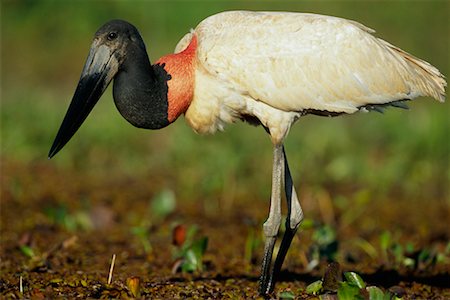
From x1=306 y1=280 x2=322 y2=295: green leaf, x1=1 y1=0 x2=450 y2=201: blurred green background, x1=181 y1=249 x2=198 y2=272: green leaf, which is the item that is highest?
x1=1 y1=0 x2=450 y2=201: blurred green background

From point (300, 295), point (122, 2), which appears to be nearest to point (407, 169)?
point (300, 295)

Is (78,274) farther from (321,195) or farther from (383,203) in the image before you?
(383,203)

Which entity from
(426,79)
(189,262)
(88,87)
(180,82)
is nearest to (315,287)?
(189,262)

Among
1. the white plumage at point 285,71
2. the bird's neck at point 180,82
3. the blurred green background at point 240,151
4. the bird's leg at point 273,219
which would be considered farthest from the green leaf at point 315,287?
the blurred green background at point 240,151

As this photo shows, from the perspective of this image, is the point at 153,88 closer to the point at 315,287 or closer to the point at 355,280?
the point at 315,287

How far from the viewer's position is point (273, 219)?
5.21 m

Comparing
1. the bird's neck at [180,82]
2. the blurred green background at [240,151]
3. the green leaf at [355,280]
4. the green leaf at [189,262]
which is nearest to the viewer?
the green leaf at [355,280]

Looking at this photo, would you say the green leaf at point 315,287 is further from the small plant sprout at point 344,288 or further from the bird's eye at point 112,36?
the bird's eye at point 112,36

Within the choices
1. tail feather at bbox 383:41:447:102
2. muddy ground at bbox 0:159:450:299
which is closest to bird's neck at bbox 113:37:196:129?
muddy ground at bbox 0:159:450:299

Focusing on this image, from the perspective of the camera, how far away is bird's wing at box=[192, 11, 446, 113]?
493 cm

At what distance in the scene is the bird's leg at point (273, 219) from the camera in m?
5.05

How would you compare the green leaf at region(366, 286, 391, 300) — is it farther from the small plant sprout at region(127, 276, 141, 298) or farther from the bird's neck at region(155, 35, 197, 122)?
the bird's neck at region(155, 35, 197, 122)

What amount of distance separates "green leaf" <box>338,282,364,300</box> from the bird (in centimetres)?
75

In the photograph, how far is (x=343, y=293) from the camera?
4.32 m
